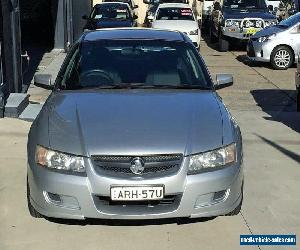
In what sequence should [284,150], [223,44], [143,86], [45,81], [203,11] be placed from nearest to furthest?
[143,86] → [45,81] → [284,150] → [223,44] → [203,11]

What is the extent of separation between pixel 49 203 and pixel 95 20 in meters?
14.0

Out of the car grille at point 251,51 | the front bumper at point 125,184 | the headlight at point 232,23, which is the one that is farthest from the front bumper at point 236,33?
the front bumper at point 125,184

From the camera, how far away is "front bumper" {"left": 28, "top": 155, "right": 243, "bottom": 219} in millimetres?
3893

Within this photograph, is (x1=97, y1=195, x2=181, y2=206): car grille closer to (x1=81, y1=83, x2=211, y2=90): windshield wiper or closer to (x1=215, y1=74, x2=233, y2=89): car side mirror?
(x1=81, y1=83, x2=211, y2=90): windshield wiper

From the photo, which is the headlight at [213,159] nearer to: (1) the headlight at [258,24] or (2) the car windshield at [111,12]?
(1) the headlight at [258,24]

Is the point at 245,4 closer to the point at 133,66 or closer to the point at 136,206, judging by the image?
the point at 133,66

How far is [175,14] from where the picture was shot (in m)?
18.5

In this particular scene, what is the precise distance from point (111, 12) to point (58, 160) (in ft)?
49.3

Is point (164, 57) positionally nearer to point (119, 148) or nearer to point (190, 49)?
point (190, 49)

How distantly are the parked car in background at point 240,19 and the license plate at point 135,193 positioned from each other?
14.0 metres

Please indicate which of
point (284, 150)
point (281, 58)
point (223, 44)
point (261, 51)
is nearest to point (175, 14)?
point (223, 44)

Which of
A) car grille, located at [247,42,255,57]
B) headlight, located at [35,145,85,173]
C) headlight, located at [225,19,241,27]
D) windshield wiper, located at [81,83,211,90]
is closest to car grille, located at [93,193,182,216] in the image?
headlight, located at [35,145,85,173]

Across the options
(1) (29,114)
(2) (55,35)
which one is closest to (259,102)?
(1) (29,114)

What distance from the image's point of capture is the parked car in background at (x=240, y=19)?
17.2 metres
